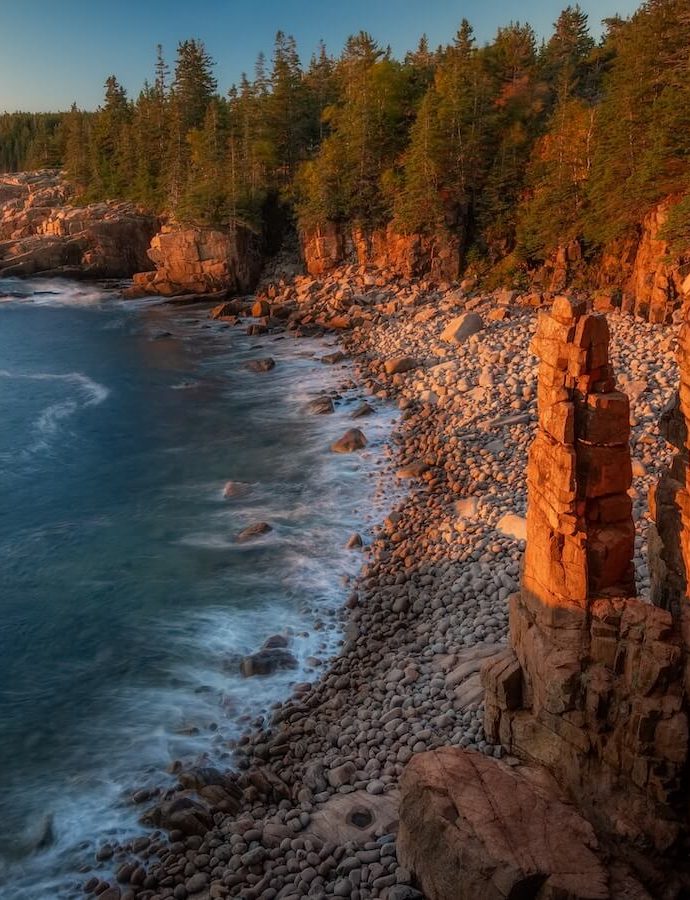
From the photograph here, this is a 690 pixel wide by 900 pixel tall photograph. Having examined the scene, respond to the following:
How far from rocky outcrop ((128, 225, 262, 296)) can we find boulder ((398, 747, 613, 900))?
42165 mm

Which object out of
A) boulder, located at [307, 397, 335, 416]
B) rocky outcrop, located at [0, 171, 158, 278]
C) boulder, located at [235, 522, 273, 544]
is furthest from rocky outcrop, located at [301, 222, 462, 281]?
boulder, located at [235, 522, 273, 544]

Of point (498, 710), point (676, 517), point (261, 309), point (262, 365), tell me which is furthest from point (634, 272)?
point (498, 710)

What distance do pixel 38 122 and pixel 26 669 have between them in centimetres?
13361

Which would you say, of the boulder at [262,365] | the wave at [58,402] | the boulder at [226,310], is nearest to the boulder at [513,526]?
the wave at [58,402]

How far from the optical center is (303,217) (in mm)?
45594

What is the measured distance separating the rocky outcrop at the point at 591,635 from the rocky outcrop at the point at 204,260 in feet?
133

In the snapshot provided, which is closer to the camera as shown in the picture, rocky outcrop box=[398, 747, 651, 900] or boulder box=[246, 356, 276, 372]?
rocky outcrop box=[398, 747, 651, 900]

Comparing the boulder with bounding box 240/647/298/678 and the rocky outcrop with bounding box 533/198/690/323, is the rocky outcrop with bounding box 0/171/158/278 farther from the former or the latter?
the boulder with bounding box 240/647/298/678

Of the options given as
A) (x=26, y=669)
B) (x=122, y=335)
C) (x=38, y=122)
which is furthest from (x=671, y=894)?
(x=38, y=122)

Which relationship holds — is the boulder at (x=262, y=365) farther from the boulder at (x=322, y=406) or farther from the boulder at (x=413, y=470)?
the boulder at (x=413, y=470)

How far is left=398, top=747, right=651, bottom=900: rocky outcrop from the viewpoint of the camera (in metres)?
6.80

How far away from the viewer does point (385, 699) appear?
11664mm

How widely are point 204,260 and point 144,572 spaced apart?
110 feet

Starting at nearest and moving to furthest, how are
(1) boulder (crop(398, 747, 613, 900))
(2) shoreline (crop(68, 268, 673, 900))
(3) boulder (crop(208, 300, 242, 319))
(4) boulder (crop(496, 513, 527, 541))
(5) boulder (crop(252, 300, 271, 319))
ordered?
(1) boulder (crop(398, 747, 613, 900)), (2) shoreline (crop(68, 268, 673, 900)), (4) boulder (crop(496, 513, 527, 541)), (5) boulder (crop(252, 300, 271, 319)), (3) boulder (crop(208, 300, 242, 319))
